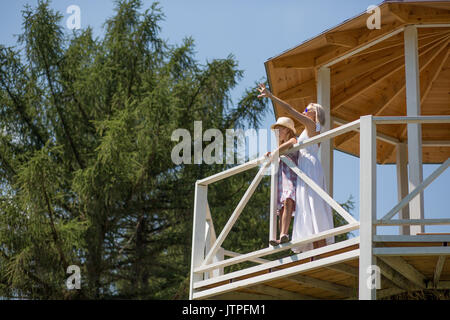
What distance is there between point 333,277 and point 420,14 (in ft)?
10.3

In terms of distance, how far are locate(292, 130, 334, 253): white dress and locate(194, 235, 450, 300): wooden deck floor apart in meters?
0.27

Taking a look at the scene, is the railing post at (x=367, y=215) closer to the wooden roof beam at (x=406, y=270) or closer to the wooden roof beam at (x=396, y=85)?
the wooden roof beam at (x=406, y=270)

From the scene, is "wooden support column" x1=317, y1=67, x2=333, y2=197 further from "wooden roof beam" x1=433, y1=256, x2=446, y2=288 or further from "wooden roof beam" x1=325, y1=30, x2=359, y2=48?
"wooden roof beam" x1=433, y1=256, x2=446, y2=288

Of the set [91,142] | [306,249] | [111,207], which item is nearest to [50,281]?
[111,207]

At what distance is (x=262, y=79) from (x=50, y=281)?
299 inches

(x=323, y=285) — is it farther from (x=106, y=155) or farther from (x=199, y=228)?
(x=106, y=155)

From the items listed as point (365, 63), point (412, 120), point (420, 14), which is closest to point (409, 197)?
point (412, 120)

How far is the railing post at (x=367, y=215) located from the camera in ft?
18.0

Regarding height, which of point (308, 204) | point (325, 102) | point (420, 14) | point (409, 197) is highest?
point (420, 14)

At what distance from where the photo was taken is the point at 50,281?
14203 mm

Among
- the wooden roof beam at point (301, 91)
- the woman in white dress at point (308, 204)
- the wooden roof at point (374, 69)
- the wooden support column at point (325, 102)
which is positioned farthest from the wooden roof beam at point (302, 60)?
the woman in white dress at point (308, 204)

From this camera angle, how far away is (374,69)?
954 cm

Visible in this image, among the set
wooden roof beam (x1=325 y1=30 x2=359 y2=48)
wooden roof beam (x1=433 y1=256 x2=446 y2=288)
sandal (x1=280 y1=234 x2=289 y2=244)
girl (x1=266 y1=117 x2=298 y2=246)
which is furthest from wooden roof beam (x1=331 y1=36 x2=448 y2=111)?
sandal (x1=280 y1=234 x2=289 y2=244)

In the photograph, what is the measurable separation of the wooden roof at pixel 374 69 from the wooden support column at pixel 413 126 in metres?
0.29
